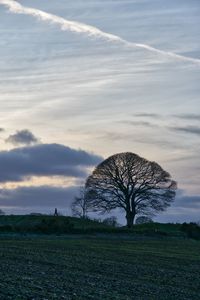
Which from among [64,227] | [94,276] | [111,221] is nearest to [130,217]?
[111,221]

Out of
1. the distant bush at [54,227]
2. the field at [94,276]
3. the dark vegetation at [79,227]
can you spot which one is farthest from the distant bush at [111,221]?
the field at [94,276]

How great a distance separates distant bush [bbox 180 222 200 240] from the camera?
78.9 m

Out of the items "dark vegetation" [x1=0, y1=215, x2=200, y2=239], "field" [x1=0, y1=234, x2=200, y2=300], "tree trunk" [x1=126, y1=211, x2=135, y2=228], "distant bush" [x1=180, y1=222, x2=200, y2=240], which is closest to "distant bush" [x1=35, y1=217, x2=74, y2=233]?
"dark vegetation" [x1=0, y1=215, x2=200, y2=239]

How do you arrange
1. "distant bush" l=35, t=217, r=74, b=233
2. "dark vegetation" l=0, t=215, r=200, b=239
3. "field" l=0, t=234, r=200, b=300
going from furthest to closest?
1. "dark vegetation" l=0, t=215, r=200, b=239
2. "distant bush" l=35, t=217, r=74, b=233
3. "field" l=0, t=234, r=200, b=300

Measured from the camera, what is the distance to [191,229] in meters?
81.6

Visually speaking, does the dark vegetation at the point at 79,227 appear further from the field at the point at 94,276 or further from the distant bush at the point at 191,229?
the field at the point at 94,276

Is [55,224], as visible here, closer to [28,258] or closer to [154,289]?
[28,258]

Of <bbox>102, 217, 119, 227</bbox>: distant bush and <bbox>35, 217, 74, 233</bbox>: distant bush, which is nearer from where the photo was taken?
<bbox>35, 217, 74, 233</bbox>: distant bush

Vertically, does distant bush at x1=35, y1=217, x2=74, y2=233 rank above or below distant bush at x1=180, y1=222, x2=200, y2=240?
below

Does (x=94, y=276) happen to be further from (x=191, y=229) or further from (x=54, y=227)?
(x=191, y=229)

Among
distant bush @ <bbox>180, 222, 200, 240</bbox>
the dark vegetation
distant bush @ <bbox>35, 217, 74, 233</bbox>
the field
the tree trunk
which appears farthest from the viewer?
the tree trunk

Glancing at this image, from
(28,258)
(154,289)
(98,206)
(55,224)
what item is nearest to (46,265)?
(28,258)

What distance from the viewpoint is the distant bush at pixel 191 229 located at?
78.9m

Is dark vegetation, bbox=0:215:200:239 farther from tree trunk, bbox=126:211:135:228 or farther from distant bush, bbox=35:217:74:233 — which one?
tree trunk, bbox=126:211:135:228
